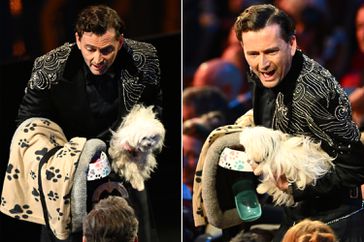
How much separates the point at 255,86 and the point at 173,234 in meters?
0.81

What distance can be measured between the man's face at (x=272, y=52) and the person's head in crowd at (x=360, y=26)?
276mm

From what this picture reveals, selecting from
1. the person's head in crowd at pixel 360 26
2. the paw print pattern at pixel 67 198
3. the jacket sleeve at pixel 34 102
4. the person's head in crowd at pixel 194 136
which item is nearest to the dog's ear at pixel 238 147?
the person's head in crowd at pixel 194 136

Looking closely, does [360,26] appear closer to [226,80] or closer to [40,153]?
[226,80]

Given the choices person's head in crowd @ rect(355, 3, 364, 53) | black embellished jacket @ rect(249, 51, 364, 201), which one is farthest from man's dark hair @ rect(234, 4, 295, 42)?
person's head in crowd @ rect(355, 3, 364, 53)

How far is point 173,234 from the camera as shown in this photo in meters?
3.69

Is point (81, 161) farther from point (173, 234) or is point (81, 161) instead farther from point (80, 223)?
point (173, 234)

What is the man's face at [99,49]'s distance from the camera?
11.5 ft

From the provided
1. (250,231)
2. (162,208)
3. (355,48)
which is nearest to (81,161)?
(162,208)

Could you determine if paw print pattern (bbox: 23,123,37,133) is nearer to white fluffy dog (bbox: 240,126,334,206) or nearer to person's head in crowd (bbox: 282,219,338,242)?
white fluffy dog (bbox: 240,126,334,206)

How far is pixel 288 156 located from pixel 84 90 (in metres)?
0.96

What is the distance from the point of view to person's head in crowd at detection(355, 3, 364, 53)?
3.31 metres

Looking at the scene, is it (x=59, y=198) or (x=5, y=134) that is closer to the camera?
(x=59, y=198)

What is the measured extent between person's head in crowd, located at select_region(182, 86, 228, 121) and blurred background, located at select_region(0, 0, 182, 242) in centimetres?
4

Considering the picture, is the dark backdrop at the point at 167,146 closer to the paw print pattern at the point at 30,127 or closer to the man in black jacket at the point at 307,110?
the paw print pattern at the point at 30,127
